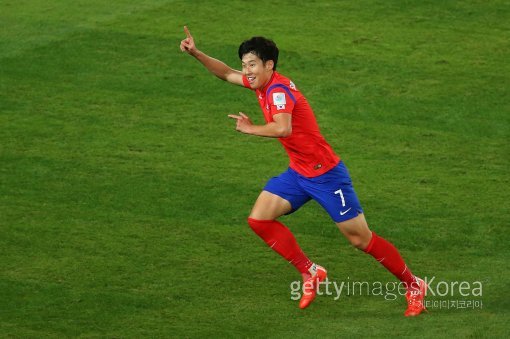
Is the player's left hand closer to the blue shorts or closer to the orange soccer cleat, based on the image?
the blue shorts

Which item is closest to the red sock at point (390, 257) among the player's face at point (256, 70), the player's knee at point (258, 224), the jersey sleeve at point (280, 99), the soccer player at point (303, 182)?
the soccer player at point (303, 182)

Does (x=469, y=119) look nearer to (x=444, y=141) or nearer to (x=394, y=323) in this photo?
(x=444, y=141)

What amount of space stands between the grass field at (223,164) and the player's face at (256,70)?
1.72 m

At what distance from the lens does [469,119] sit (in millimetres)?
12562

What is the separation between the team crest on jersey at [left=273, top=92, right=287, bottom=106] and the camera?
8.69m

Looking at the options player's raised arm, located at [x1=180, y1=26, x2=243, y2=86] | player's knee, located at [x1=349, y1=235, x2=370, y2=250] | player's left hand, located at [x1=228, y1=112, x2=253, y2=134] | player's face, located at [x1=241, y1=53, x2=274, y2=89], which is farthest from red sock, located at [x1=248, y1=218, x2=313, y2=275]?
player's raised arm, located at [x1=180, y1=26, x2=243, y2=86]

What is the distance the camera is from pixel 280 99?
8.70 m

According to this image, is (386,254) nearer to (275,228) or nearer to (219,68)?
(275,228)

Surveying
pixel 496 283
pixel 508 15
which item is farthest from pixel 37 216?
pixel 508 15

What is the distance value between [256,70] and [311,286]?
70.9 inches

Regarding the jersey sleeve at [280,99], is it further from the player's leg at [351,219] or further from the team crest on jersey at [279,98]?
the player's leg at [351,219]

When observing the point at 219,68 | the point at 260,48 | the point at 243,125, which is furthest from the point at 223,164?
the point at 243,125

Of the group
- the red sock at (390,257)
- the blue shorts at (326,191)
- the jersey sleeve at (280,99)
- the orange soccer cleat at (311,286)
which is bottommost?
the orange soccer cleat at (311,286)

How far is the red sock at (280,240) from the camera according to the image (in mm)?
9133
